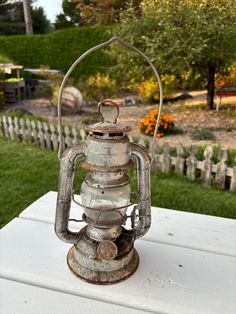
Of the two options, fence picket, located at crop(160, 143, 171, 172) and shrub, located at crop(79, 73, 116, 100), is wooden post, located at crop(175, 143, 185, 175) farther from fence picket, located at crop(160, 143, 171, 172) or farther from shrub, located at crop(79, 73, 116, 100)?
shrub, located at crop(79, 73, 116, 100)

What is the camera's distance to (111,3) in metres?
11.9

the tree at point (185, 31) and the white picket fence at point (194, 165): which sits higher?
the tree at point (185, 31)

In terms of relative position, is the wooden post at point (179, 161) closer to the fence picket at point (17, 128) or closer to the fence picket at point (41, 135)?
the fence picket at point (41, 135)

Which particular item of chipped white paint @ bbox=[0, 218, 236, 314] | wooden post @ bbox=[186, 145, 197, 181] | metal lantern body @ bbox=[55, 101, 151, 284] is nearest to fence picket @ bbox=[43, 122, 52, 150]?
wooden post @ bbox=[186, 145, 197, 181]

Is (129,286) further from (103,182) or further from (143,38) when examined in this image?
(143,38)

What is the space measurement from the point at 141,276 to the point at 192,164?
2712 millimetres

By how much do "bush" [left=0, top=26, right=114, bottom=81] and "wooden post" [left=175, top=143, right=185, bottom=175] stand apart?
28.1 ft

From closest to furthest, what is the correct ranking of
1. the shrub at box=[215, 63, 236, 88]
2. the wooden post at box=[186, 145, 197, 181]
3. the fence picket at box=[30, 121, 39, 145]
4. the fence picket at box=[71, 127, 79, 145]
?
the wooden post at box=[186, 145, 197, 181] → the fence picket at box=[71, 127, 79, 145] → the fence picket at box=[30, 121, 39, 145] → the shrub at box=[215, 63, 236, 88]

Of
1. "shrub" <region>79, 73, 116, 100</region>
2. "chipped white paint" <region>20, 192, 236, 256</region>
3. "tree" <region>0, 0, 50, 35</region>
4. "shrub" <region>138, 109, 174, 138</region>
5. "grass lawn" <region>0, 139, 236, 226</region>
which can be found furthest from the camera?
"tree" <region>0, 0, 50, 35</region>

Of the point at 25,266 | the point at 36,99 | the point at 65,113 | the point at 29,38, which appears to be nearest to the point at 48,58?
the point at 29,38

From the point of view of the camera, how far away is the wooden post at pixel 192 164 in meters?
3.62

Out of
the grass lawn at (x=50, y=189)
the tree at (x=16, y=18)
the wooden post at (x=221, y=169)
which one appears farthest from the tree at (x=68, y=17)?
the wooden post at (x=221, y=169)

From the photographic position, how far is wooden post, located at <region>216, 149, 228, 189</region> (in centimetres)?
341

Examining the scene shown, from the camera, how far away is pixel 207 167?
3.54m
